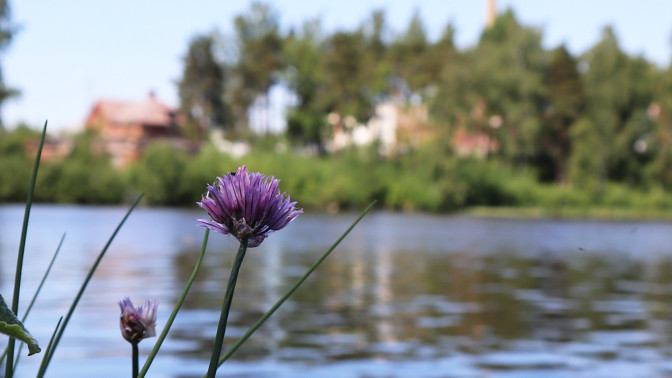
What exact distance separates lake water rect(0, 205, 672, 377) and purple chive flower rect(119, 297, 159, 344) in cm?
187

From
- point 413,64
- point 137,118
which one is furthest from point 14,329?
point 137,118

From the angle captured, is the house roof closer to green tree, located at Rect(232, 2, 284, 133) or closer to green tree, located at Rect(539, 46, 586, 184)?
green tree, located at Rect(232, 2, 284, 133)

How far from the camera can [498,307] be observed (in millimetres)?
12445

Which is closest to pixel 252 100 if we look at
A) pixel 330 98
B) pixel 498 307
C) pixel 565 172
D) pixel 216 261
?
pixel 330 98

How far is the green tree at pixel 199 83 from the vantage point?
8194cm

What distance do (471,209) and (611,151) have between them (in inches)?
433

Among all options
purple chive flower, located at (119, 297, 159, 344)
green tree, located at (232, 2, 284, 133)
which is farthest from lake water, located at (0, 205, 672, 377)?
green tree, located at (232, 2, 284, 133)

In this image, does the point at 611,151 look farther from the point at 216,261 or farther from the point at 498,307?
the point at 498,307

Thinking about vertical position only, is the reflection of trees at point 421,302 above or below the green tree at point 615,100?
below

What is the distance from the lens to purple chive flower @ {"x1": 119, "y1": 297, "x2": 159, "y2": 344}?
1.95 meters

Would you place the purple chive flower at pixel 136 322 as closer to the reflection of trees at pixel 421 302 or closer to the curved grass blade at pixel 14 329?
the curved grass blade at pixel 14 329

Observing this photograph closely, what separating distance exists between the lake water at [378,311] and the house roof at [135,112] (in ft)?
215

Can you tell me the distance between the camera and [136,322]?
1.96 metres

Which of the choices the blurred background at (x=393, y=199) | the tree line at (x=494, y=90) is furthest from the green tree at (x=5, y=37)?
the tree line at (x=494, y=90)
